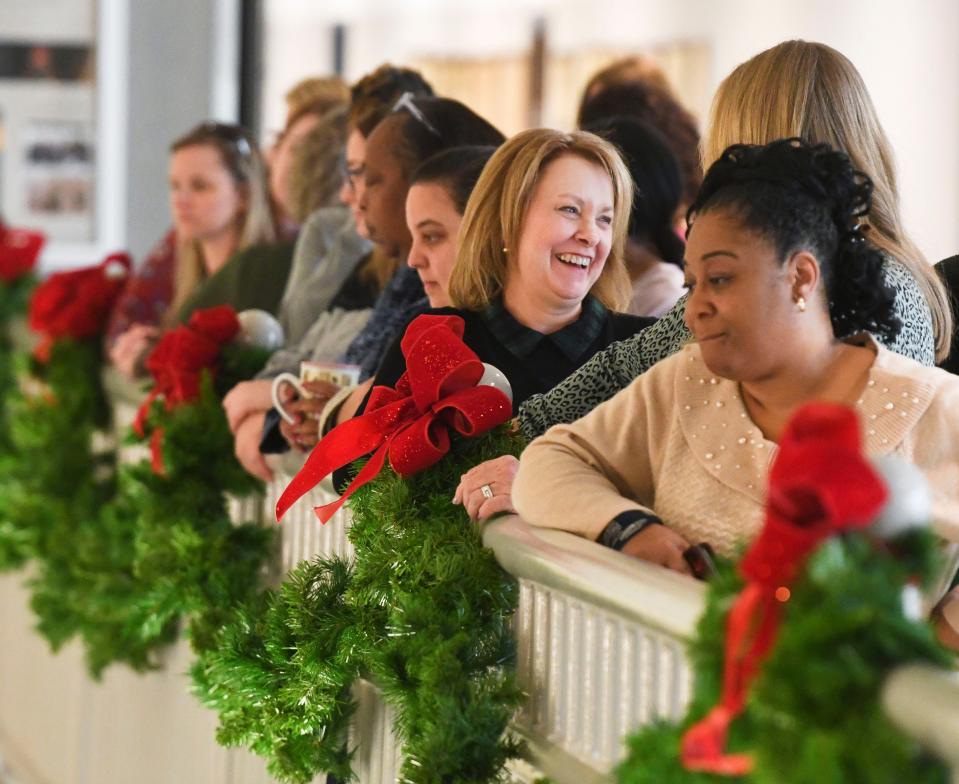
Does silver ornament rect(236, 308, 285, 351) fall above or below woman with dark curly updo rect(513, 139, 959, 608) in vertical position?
below

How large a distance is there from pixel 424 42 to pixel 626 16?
2.69 feet

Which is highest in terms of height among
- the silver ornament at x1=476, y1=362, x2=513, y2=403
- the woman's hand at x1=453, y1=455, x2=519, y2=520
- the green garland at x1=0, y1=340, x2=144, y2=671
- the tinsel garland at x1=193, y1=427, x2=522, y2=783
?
the silver ornament at x1=476, y1=362, x2=513, y2=403

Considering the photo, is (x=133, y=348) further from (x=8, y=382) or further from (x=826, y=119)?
(x=826, y=119)

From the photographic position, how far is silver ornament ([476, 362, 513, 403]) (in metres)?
1.52

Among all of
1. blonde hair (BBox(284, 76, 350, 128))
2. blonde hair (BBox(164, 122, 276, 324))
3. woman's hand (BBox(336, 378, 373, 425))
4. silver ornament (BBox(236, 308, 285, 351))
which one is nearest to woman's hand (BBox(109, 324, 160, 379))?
blonde hair (BBox(164, 122, 276, 324))

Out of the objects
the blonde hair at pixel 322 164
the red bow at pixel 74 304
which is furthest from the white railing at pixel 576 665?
the red bow at pixel 74 304

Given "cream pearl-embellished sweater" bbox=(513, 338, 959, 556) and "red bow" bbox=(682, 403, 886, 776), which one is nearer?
"red bow" bbox=(682, 403, 886, 776)

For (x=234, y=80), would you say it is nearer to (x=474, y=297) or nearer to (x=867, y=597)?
(x=474, y=297)

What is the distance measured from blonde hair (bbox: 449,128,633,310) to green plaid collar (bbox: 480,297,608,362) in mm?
20

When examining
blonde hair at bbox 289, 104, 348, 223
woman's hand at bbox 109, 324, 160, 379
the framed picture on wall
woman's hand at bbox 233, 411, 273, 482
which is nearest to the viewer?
woman's hand at bbox 233, 411, 273, 482

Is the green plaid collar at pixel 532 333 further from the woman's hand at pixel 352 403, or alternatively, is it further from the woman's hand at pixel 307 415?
the woman's hand at pixel 307 415

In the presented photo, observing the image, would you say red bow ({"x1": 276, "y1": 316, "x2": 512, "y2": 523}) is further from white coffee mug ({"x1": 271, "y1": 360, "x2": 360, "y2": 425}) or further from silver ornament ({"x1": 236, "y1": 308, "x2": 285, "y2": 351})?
silver ornament ({"x1": 236, "y1": 308, "x2": 285, "y2": 351})

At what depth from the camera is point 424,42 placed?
6.11m

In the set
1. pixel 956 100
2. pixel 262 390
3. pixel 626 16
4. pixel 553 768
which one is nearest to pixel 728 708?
pixel 553 768
